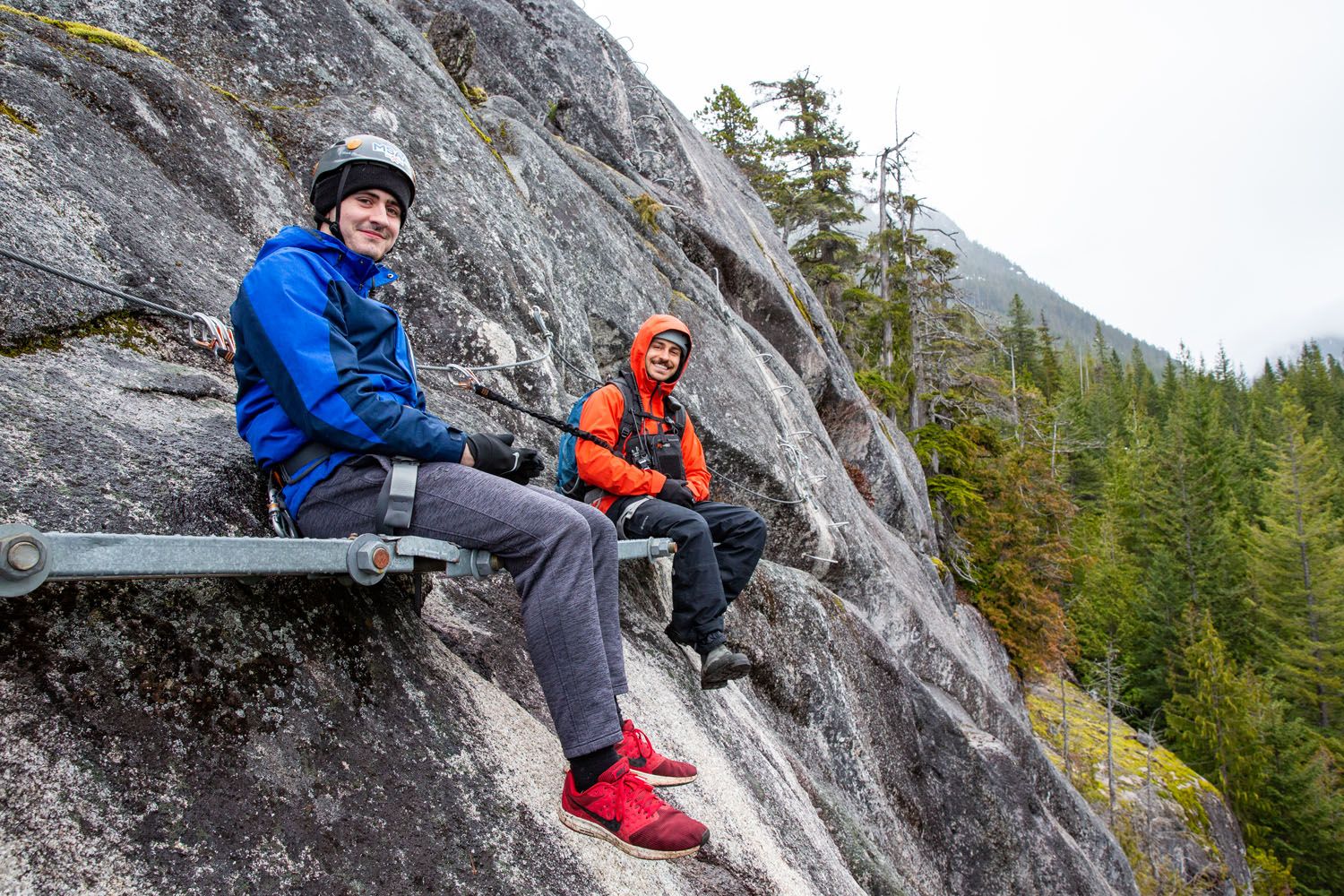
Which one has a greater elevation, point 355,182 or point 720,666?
point 355,182

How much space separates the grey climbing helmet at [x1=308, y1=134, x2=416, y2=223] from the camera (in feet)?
11.7

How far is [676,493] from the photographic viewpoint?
6.05 m

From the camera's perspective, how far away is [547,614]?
127 inches

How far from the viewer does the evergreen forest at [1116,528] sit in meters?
29.2

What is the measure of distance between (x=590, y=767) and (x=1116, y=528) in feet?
248

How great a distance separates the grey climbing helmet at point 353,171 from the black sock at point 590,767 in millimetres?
2681

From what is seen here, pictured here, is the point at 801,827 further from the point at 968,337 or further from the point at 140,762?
the point at 968,337

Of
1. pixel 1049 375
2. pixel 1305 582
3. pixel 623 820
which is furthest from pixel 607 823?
pixel 1049 375

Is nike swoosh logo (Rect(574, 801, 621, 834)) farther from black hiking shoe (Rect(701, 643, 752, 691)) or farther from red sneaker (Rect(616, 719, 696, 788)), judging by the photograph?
black hiking shoe (Rect(701, 643, 752, 691))

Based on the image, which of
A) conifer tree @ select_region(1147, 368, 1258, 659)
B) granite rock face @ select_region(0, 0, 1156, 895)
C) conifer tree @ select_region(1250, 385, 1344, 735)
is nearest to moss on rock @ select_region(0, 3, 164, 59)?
granite rock face @ select_region(0, 0, 1156, 895)

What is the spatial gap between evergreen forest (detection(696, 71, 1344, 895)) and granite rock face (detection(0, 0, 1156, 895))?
15.8 metres

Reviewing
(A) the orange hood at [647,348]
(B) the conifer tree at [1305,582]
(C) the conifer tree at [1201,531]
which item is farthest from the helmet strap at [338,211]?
(B) the conifer tree at [1305,582]

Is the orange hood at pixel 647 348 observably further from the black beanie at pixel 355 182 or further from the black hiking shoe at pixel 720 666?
the black beanie at pixel 355 182

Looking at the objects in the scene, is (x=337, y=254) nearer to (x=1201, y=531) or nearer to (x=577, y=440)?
(x=577, y=440)
